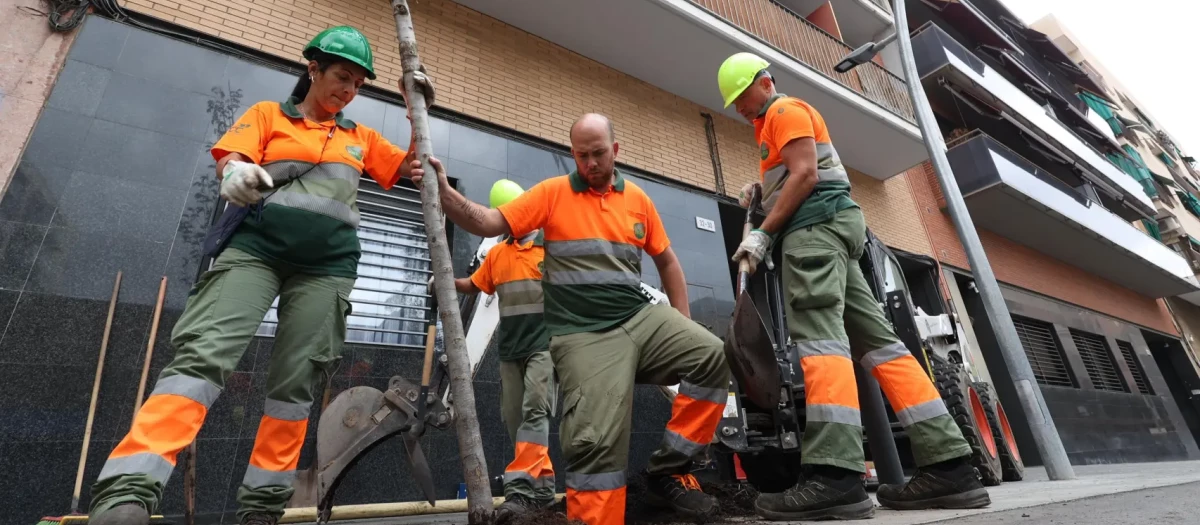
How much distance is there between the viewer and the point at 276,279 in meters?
2.08

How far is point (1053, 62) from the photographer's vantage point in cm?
1906

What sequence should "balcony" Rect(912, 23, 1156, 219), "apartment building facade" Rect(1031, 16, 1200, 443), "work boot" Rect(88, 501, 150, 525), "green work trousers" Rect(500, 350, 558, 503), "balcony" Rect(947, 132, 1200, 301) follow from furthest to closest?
1. "apartment building facade" Rect(1031, 16, 1200, 443)
2. "balcony" Rect(912, 23, 1156, 219)
3. "balcony" Rect(947, 132, 1200, 301)
4. "green work trousers" Rect(500, 350, 558, 503)
5. "work boot" Rect(88, 501, 150, 525)

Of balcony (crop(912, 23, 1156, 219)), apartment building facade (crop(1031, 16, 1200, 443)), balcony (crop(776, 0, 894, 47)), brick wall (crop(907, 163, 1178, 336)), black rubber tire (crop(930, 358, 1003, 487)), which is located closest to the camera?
black rubber tire (crop(930, 358, 1003, 487))

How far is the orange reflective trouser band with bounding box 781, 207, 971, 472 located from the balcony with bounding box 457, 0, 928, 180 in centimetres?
474

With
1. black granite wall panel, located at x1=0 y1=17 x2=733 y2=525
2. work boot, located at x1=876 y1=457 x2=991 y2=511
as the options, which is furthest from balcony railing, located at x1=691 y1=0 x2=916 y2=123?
work boot, located at x1=876 y1=457 x2=991 y2=511

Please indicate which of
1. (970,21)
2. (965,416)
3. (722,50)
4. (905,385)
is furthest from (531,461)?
(970,21)

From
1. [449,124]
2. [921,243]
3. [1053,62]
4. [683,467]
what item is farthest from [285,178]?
[1053,62]

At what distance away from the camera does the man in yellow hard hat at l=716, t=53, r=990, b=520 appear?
1919 mm

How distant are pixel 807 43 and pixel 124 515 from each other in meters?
9.03

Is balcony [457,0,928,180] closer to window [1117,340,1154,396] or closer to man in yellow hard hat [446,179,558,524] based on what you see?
man in yellow hard hat [446,179,558,524]

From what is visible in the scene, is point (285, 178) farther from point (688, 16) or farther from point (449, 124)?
point (688, 16)

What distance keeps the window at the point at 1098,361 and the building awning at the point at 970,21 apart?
813 centimetres

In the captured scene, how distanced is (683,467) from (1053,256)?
15.8 meters

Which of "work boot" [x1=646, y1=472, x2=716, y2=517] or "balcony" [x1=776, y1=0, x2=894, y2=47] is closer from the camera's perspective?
"work boot" [x1=646, y1=472, x2=716, y2=517]
